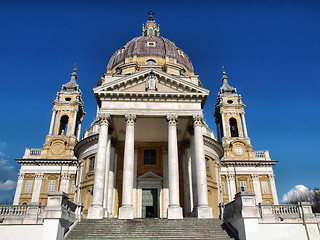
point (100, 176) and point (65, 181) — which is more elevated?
point (65, 181)

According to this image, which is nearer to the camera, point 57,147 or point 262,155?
point 57,147

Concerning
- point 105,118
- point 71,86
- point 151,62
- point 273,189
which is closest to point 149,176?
point 105,118

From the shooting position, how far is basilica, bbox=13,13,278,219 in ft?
62.5

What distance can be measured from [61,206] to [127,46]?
29342 mm

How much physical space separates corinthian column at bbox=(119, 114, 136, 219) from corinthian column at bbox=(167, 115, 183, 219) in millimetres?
2636

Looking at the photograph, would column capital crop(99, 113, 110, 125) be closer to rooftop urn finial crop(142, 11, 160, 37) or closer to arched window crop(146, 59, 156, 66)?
arched window crop(146, 59, 156, 66)

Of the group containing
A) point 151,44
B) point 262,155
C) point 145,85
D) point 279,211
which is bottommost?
point 279,211

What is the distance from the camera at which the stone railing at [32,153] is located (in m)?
37.6

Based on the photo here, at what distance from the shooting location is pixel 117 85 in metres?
20.7

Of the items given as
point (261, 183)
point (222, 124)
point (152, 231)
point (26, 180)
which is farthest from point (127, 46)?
point (152, 231)

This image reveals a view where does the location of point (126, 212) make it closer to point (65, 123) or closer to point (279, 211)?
point (279, 211)

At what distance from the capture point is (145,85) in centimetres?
2117

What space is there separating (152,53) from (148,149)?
16.0 meters

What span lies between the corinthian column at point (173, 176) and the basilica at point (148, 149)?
0.07 m
